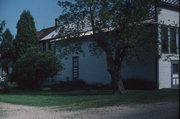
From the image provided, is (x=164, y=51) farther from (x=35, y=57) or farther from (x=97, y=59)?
(x=35, y=57)

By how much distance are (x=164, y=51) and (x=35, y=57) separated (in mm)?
10143

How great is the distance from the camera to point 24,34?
2677cm

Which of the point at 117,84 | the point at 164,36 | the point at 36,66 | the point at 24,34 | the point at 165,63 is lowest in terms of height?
the point at 117,84

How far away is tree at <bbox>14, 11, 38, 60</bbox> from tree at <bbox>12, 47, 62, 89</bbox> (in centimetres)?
481

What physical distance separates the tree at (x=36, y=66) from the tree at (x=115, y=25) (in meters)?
5.63

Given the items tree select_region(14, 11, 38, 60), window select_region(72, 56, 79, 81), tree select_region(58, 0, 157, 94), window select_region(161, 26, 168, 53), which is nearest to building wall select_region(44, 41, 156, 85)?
window select_region(72, 56, 79, 81)

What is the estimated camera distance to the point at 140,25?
14789 mm

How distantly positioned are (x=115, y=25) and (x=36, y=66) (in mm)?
8831

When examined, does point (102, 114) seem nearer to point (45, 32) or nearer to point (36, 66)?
point (36, 66)

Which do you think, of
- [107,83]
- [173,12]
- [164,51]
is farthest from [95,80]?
[173,12]

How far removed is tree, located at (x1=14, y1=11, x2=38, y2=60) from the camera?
26719 mm

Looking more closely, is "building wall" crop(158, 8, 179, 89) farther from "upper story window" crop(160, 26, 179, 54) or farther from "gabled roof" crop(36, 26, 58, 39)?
"gabled roof" crop(36, 26, 58, 39)

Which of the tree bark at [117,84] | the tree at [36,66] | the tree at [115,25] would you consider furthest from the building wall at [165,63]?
the tree at [36,66]

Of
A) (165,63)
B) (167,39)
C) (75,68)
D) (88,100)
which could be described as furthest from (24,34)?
(88,100)
